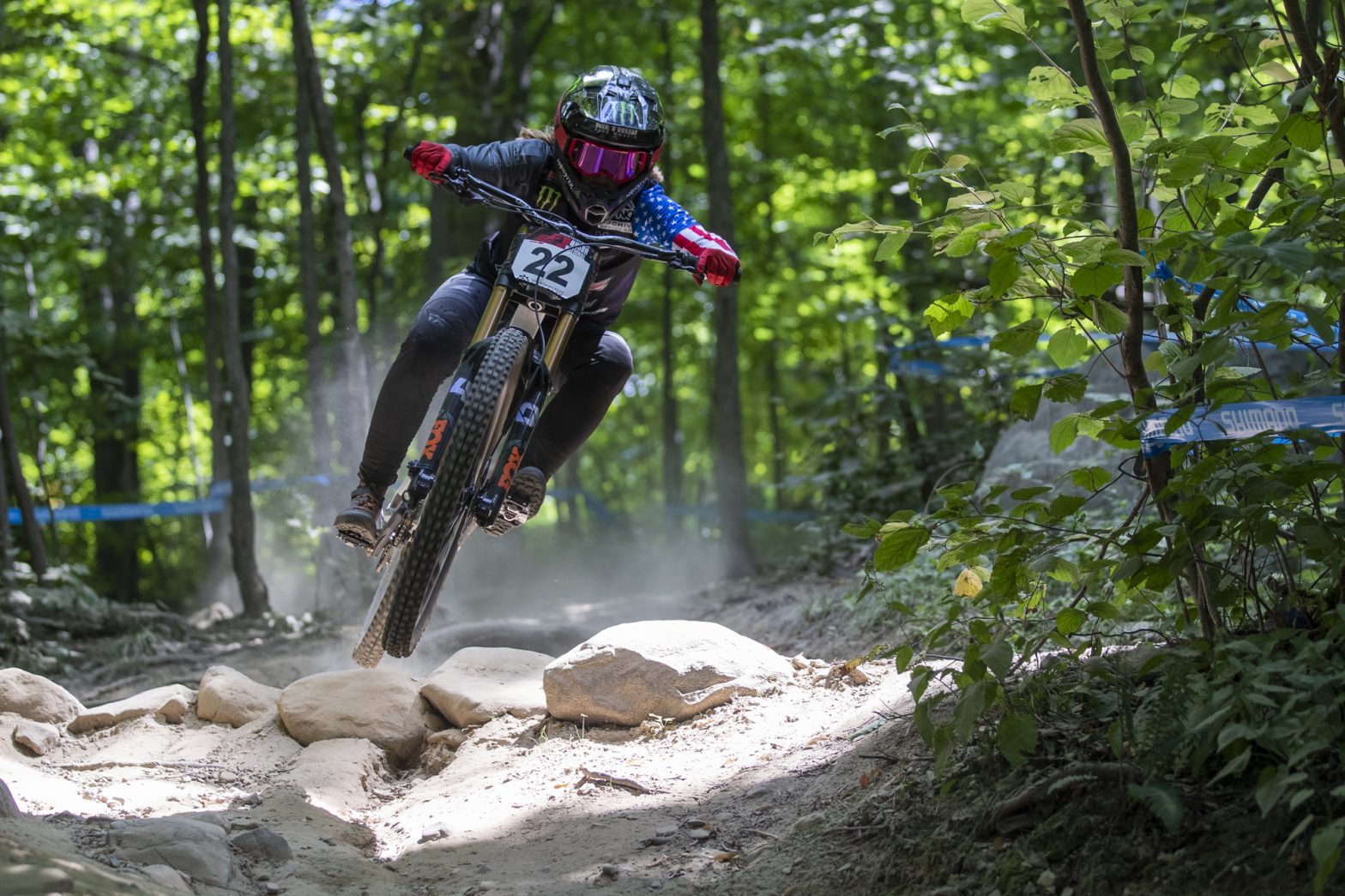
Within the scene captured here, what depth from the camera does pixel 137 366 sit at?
16.1 meters

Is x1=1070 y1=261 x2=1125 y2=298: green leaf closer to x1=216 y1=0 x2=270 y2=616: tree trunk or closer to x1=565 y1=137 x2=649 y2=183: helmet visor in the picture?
x1=565 y1=137 x2=649 y2=183: helmet visor

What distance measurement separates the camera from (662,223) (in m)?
4.73

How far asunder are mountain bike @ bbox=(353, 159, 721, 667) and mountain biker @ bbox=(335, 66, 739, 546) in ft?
0.36

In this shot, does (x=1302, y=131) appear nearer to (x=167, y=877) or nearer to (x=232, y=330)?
(x=167, y=877)

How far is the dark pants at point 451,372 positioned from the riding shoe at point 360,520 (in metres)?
0.13

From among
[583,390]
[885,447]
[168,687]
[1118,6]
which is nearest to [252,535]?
[168,687]

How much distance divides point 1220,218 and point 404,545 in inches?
118

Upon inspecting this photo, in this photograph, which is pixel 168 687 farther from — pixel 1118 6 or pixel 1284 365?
pixel 1284 365

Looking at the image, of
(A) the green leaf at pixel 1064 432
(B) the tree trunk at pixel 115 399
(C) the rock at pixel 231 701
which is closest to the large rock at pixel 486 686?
(C) the rock at pixel 231 701

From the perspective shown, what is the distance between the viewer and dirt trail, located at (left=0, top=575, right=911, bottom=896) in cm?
335

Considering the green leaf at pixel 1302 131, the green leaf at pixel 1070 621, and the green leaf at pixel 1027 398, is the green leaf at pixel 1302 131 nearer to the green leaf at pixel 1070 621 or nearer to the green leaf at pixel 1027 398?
the green leaf at pixel 1027 398

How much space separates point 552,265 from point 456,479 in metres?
0.92

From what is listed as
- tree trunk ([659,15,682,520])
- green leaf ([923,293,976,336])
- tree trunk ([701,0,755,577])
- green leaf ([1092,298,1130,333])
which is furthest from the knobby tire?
tree trunk ([659,15,682,520])

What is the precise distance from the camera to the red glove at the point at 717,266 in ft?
14.4
